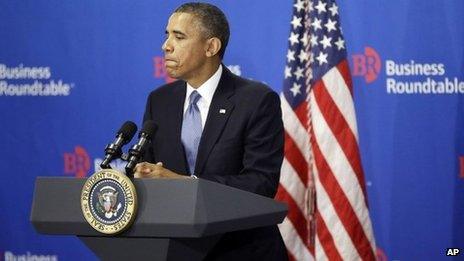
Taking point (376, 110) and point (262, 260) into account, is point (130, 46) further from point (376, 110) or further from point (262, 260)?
point (262, 260)

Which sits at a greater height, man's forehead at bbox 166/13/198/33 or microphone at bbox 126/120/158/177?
man's forehead at bbox 166/13/198/33

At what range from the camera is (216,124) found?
8.67ft

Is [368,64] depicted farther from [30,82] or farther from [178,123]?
[30,82]

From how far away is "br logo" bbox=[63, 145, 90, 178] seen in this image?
4.57m

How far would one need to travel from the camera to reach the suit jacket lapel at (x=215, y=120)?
261 cm

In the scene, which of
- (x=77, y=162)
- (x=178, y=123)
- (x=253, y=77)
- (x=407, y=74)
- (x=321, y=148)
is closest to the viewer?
(x=178, y=123)

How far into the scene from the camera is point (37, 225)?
2189 millimetres

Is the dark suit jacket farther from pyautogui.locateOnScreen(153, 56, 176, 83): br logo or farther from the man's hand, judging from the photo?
pyautogui.locateOnScreen(153, 56, 176, 83): br logo

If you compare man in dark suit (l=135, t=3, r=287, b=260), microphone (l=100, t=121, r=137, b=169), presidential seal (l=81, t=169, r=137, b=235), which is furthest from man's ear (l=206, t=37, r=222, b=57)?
presidential seal (l=81, t=169, r=137, b=235)

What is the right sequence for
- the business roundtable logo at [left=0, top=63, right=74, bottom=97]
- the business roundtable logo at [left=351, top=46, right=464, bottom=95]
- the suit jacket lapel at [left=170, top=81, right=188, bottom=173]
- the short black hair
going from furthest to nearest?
the business roundtable logo at [left=0, top=63, right=74, bottom=97]
the business roundtable logo at [left=351, top=46, right=464, bottom=95]
the short black hair
the suit jacket lapel at [left=170, top=81, right=188, bottom=173]

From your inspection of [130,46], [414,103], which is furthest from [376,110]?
[130,46]

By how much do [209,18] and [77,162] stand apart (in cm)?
207

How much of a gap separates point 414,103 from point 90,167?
69.6 inches

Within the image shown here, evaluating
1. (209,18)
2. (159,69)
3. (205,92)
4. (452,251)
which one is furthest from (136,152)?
(452,251)
